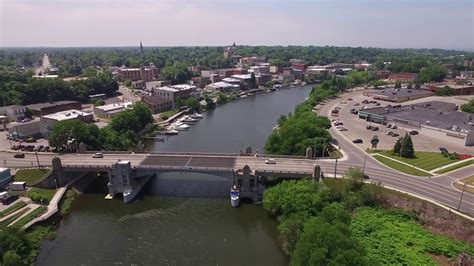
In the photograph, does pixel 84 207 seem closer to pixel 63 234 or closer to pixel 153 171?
pixel 63 234

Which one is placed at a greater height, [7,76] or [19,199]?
[7,76]

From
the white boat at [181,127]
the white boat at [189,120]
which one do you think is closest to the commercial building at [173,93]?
the white boat at [189,120]

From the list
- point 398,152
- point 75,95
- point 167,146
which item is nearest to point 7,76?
point 75,95

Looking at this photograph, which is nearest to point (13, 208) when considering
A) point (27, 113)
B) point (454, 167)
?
point (27, 113)

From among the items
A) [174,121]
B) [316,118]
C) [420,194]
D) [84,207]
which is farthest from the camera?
[174,121]

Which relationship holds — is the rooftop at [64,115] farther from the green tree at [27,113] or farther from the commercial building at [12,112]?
the commercial building at [12,112]

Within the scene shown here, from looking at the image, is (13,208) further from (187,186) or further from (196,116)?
(196,116)

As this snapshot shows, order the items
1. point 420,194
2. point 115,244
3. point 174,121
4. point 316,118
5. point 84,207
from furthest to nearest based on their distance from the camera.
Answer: point 174,121 → point 316,118 → point 84,207 → point 420,194 → point 115,244
